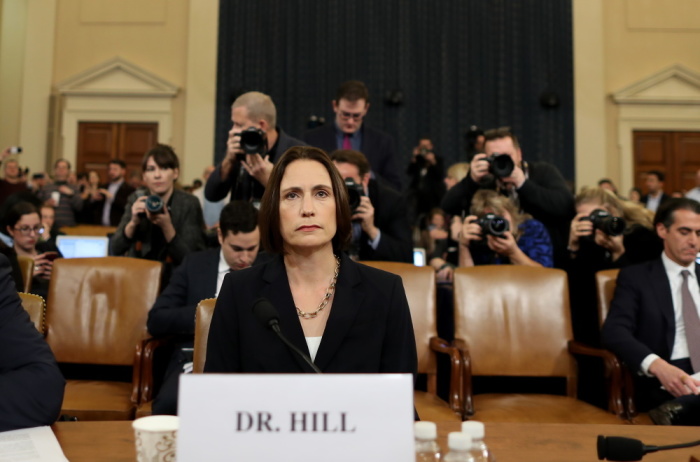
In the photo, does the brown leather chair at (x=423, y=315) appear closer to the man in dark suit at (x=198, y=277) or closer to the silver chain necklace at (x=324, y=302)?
the man in dark suit at (x=198, y=277)

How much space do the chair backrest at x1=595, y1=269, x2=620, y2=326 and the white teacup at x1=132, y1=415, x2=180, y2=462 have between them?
95.2 inches

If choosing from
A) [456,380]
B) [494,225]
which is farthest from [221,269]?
[494,225]

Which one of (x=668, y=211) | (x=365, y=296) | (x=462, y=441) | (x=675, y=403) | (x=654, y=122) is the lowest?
(x=675, y=403)

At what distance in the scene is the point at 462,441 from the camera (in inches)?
39.4

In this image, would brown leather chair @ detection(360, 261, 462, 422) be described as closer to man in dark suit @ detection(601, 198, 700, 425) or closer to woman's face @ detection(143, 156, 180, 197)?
man in dark suit @ detection(601, 198, 700, 425)

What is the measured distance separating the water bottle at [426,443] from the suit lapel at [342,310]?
56 centimetres

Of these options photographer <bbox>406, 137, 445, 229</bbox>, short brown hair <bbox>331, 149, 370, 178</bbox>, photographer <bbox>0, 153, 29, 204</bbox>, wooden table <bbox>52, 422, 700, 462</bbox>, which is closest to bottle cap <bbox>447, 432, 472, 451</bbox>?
wooden table <bbox>52, 422, 700, 462</bbox>

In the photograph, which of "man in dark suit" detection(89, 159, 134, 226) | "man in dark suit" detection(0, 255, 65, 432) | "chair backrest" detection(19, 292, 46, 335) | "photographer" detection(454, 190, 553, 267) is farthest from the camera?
"man in dark suit" detection(89, 159, 134, 226)

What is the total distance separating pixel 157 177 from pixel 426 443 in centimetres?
291

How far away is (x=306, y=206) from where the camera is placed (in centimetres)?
165

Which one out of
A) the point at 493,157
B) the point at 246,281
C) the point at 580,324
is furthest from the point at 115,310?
the point at 580,324

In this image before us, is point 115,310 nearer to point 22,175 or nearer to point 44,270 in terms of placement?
point 44,270

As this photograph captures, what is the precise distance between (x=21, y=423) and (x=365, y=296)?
2.51 feet

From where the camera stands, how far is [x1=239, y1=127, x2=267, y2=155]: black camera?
3105mm
